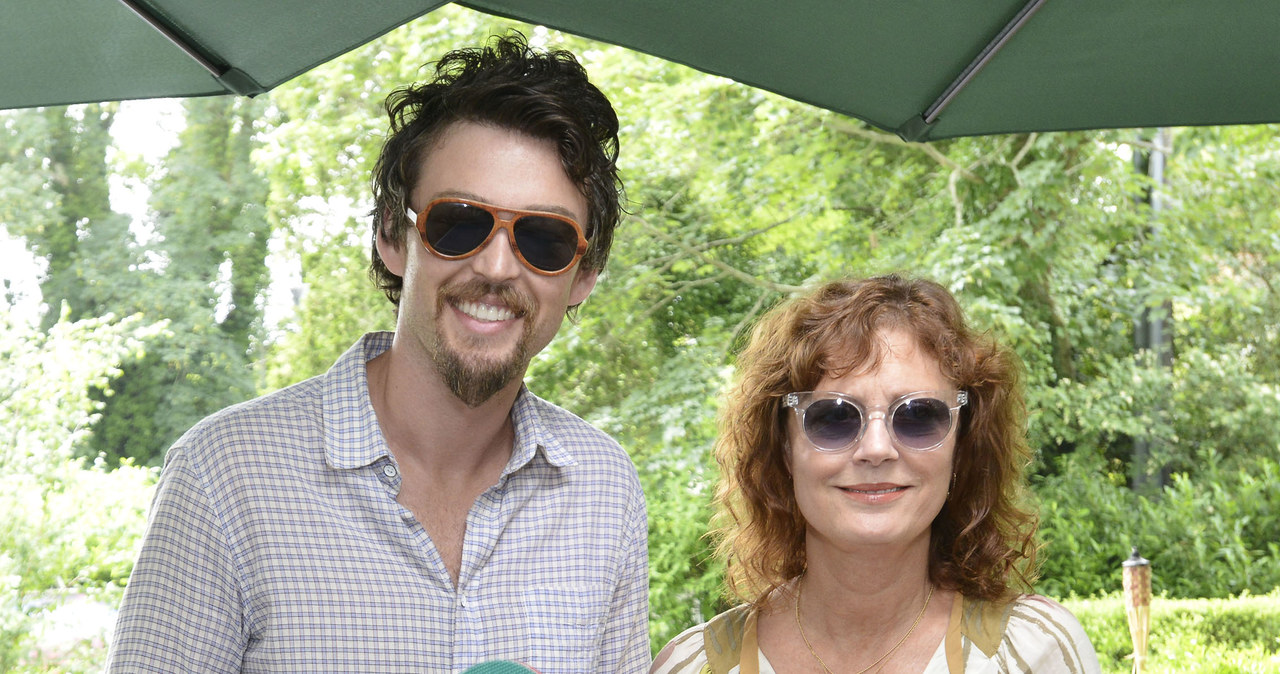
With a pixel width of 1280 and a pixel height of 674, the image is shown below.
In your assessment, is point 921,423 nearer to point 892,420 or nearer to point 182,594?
point 892,420

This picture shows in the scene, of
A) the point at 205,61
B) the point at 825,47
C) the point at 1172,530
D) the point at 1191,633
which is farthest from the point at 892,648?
the point at 1172,530

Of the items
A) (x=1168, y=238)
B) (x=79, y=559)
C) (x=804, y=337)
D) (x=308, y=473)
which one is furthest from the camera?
(x=1168, y=238)

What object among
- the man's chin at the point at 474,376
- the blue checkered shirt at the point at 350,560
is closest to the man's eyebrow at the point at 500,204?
the man's chin at the point at 474,376

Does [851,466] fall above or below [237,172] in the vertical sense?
below

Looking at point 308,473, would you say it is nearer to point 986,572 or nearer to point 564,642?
point 564,642

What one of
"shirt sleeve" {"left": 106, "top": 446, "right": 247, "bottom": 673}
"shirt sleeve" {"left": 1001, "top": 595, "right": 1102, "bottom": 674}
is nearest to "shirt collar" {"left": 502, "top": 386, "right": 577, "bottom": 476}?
"shirt sleeve" {"left": 106, "top": 446, "right": 247, "bottom": 673}

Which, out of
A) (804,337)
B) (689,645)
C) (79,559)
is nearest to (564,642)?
(689,645)

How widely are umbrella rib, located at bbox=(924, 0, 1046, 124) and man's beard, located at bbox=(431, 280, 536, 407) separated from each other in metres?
0.89

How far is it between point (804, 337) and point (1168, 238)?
282 inches

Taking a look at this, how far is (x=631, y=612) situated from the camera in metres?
2.23

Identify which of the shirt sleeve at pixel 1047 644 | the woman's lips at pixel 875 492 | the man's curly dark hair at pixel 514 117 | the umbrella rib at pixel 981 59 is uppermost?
the umbrella rib at pixel 981 59

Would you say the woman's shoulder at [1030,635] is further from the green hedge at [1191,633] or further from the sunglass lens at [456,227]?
the green hedge at [1191,633]

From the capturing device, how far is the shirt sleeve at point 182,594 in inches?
70.2

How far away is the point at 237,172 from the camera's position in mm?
7648
